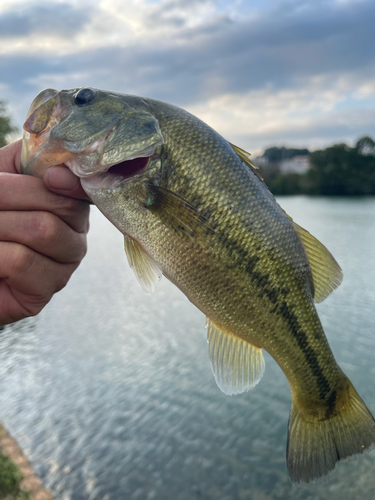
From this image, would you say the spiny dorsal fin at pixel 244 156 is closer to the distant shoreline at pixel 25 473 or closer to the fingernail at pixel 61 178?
the fingernail at pixel 61 178

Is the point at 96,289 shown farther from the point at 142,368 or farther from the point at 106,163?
the point at 106,163

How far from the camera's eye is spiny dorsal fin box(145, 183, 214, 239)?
6.85ft

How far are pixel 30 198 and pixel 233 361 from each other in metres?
1.52

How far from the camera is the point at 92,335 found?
12.9m

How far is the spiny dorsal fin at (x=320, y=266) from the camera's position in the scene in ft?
7.79

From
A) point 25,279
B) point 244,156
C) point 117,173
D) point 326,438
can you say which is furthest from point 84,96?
point 326,438

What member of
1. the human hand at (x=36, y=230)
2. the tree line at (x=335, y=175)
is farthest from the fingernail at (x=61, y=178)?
the tree line at (x=335, y=175)

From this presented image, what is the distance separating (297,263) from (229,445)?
6575mm

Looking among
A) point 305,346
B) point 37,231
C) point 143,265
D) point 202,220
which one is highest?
point 202,220

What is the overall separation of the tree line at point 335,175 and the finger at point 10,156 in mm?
70509

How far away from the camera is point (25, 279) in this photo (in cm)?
242

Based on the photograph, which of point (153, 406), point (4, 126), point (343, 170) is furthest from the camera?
point (343, 170)

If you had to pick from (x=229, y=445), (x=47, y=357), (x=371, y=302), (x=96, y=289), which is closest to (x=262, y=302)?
(x=229, y=445)

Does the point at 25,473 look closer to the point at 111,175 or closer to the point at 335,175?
the point at 111,175
